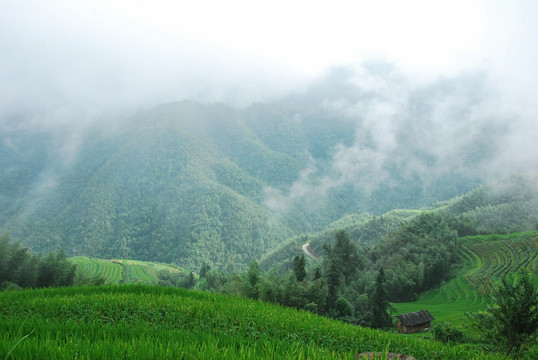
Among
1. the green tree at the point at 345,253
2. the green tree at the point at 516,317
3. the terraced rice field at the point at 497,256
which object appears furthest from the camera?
the terraced rice field at the point at 497,256

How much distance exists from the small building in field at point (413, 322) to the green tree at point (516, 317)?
40.3m

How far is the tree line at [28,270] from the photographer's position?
4347cm

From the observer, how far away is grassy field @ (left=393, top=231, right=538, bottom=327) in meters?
63.4

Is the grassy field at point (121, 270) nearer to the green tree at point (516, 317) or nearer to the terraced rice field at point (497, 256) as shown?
the terraced rice field at point (497, 256)

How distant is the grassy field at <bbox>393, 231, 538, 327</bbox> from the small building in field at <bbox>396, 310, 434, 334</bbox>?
2.85m

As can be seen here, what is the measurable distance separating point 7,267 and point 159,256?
15914 cm

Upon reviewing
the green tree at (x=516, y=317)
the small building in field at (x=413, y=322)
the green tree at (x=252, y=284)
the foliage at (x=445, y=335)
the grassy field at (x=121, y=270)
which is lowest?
the grassy field at (x=121, y=270)

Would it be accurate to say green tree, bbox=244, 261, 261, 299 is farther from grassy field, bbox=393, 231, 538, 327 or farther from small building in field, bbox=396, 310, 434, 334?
grassy field, bbox=393, 231, 538, 327

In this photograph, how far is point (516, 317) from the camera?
13500 millimetres

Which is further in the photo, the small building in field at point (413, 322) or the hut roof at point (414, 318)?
the hut roof at point (414, 318)

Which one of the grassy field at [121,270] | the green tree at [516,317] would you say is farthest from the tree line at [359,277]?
the green tree at [516,317]

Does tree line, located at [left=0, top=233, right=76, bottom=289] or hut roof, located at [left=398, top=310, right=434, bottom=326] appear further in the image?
hut roof, located at [left=398, top=310, right=434, bottom=326]

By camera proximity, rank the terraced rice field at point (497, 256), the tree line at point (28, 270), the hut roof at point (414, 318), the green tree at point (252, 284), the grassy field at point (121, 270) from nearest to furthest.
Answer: the green tree at point (252, 284) → the tree line at point (28, 270) → the hut roof at point (414, 318) → the terraced rice field at point (497, 256) → the grassy field at point (121, 270)

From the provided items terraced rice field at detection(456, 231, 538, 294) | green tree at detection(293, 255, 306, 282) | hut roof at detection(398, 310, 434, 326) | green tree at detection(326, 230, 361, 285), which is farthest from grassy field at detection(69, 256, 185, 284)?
terraced rice field at detection(456, 231, 538, 294)
